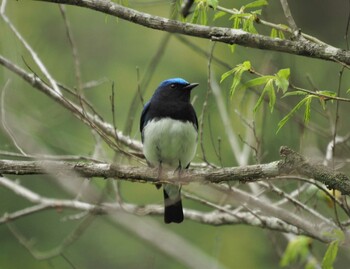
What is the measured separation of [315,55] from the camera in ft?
12.8

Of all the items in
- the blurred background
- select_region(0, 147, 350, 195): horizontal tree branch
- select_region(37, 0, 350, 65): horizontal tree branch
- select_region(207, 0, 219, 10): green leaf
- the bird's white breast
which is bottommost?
the blurred background

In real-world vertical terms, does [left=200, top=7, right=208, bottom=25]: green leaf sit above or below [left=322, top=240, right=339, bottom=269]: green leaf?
above

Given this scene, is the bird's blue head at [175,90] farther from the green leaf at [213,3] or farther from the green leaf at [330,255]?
the green leaf at [330,255]

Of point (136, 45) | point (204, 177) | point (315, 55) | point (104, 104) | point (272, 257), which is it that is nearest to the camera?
point (315, 55)

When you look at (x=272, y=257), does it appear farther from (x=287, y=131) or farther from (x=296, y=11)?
(x=296, y=11)

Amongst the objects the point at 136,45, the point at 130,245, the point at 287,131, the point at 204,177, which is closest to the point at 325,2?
the point at 287,131

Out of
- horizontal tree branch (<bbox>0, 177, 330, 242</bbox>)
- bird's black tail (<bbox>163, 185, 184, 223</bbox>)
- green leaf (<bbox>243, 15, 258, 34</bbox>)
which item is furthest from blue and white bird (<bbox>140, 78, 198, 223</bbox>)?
green leaf (<bbox>243, 15, 258, 34</bbox>)

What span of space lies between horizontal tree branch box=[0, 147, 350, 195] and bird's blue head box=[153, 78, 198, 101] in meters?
1.24

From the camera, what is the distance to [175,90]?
6176 millimetres

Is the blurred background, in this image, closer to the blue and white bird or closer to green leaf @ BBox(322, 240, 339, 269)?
the blue and white bird

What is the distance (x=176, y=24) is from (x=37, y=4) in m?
7.61

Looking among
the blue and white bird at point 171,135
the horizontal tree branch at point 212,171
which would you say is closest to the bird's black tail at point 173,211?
the blue and white bird at point 171,135

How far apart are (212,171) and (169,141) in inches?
54.7

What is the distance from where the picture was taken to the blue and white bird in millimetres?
5734
